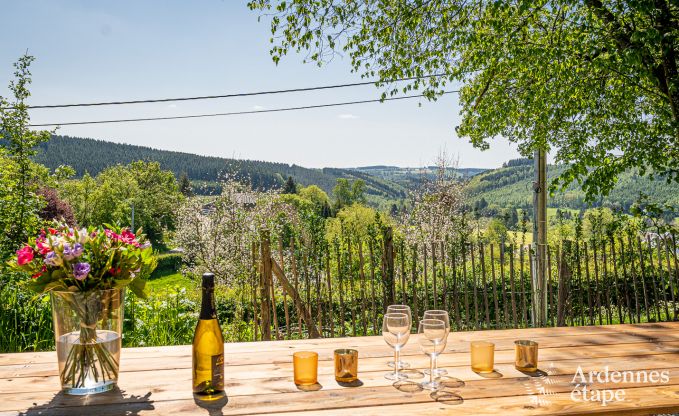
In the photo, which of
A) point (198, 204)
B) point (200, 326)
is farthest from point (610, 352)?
point (198, 204)

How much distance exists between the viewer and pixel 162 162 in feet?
217

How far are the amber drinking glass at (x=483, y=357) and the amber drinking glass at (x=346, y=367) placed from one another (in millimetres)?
383

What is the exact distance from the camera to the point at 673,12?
4.58m

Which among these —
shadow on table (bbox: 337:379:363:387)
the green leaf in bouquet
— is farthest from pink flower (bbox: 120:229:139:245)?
shadow on table (bbox: 337:379:363:387)

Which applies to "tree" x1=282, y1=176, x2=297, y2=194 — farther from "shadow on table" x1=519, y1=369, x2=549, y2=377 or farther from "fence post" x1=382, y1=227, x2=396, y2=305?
"shadow on table" x1=519, y1=369, x2=549, y2=377

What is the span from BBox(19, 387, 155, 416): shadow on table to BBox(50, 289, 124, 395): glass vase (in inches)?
1.0

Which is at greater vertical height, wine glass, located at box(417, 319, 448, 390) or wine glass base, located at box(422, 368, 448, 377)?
wine glass, located at box(417, 319, 448, 390)

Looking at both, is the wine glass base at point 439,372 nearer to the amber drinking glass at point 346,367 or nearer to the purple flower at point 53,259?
the amber drinking glass at point 346,367

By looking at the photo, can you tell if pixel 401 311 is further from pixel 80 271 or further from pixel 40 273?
pixel 40 273

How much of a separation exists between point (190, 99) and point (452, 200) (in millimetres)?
9599

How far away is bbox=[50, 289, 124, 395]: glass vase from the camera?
4.23ft

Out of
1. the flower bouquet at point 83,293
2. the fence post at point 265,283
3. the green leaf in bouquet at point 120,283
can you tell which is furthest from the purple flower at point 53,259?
the fence post at point 265,283

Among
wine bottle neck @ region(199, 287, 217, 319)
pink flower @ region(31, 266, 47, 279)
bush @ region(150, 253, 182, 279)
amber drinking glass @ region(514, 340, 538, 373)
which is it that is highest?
pink flower @ region(31, 266, 47, 279)

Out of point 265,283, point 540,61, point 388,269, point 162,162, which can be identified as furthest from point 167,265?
point 540,61
